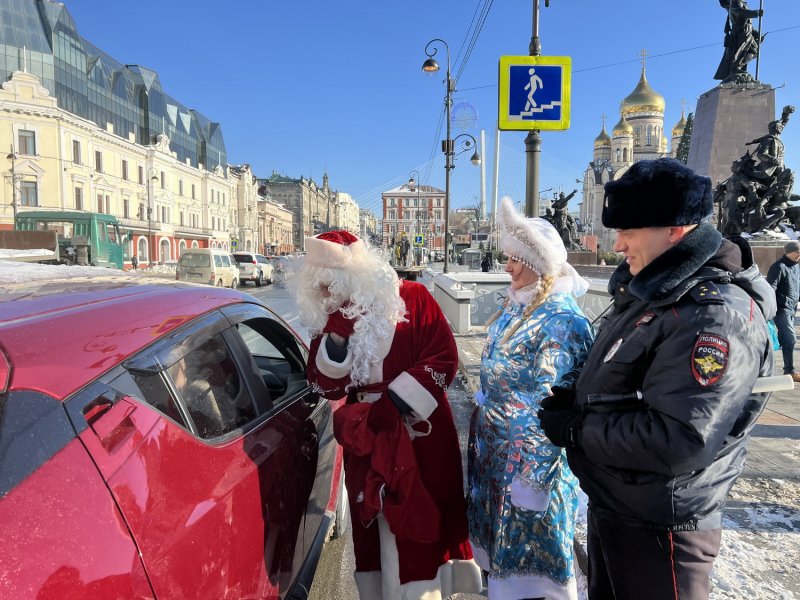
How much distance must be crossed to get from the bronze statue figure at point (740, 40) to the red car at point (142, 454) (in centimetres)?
2096

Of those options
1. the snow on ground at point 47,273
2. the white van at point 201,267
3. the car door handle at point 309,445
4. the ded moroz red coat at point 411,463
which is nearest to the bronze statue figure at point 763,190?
the ded moroz red coat at point 411,463

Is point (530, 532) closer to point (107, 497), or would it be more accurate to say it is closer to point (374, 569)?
point (374, 569)

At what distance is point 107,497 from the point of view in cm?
113

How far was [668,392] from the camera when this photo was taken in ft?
4.61

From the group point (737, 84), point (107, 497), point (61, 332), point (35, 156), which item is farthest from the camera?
point (35, 156)

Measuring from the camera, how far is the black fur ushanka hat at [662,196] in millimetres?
1591

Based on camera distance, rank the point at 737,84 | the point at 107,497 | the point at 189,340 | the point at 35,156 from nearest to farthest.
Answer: the point at 107,497 → the point at 189,340 → the point at 737,84 → the point at 35,156

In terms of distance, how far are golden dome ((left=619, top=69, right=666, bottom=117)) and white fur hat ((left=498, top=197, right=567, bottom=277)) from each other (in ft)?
295

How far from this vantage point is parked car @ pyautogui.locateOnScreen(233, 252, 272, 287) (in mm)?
27641

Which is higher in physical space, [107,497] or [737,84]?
[737,84]

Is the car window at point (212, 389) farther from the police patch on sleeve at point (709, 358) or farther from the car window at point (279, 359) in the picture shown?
the police patch on sleeve at point (709, 358)

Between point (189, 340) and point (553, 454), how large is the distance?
141cm

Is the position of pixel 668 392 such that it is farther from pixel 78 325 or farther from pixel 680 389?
pixel 78 325

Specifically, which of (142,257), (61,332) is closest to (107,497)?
(61,332)
